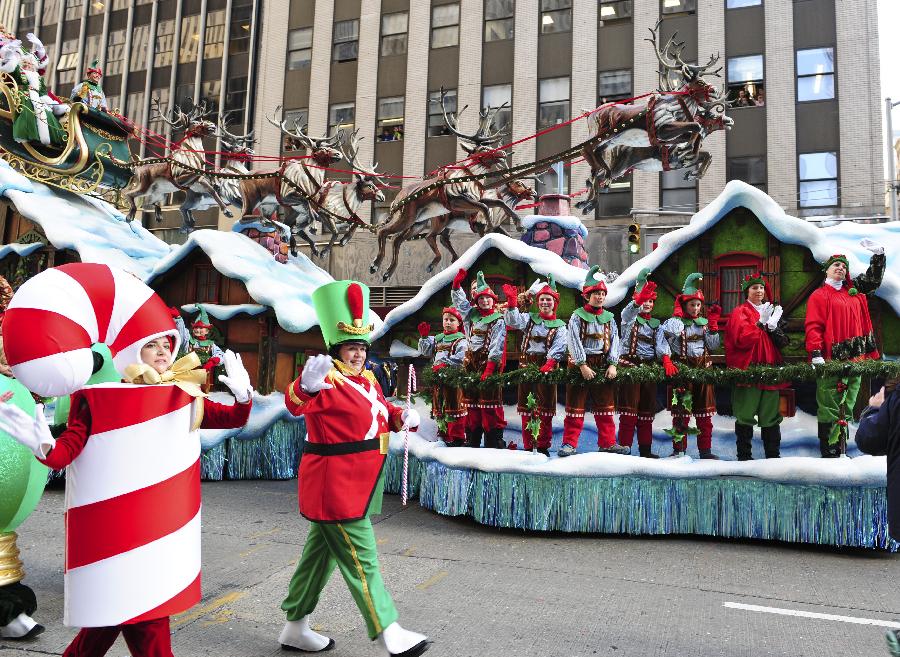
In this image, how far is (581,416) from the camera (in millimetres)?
7145

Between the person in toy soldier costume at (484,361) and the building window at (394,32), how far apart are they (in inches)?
709

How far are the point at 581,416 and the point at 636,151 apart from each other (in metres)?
3.94

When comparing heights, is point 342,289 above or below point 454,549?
above

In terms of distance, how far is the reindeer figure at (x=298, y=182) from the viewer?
12031mm

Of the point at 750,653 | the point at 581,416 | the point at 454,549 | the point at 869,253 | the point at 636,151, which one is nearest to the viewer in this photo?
the point at 750,653

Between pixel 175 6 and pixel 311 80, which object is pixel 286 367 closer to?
pixel 311 80

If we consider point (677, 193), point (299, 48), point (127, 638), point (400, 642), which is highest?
point (299, 48)

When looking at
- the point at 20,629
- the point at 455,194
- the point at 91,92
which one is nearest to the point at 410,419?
the point at 20,629

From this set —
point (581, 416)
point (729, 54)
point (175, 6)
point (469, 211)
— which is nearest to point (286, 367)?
point (469, 211)

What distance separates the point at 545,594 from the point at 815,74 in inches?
755

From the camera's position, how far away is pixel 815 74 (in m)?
19.4

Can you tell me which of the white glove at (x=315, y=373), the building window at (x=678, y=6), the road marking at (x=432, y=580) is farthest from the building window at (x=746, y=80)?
the white glove at (x=315, y=373)

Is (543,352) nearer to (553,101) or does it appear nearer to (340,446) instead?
(340,446)

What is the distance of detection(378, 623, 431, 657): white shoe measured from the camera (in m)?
3.66
